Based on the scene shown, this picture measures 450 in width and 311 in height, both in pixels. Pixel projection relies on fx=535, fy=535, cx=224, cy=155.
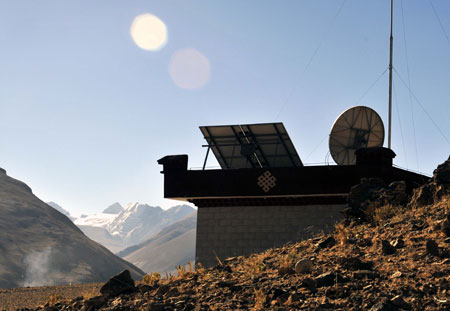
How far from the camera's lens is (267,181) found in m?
29.8

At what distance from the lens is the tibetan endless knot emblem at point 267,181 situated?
29719 mm

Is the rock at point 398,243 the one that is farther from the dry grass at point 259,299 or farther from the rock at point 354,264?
the dry grass at point 259,299

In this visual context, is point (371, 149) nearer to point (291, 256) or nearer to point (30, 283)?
point (291, 256)

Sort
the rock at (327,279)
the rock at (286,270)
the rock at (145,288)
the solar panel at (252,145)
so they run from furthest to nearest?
A: the solar panel at (252,145)
the rock at (145,288)
the rock at (286,270)
the rock at (327,279)

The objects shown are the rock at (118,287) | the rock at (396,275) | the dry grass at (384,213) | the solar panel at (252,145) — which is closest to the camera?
the rock at (396,275)

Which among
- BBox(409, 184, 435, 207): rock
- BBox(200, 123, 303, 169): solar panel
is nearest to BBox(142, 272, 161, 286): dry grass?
BBox(409, 184, 435, 207): rock

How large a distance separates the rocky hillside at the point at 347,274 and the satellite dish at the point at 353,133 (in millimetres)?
14306

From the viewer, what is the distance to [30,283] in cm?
14500

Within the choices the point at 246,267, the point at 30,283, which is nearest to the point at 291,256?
the point at 246,267

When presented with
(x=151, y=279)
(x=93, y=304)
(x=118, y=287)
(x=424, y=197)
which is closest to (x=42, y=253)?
(x=151, y=279)

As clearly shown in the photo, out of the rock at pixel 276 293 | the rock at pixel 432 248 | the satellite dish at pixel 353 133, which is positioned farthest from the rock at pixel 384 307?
the satellite dish at pixel 353 133

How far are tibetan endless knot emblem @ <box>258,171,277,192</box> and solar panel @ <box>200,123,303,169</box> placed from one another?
7.79ft

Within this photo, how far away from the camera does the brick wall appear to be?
2864 cm

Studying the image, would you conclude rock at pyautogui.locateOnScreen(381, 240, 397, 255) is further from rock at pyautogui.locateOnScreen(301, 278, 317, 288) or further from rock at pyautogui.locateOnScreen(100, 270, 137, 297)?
rock at pyautogui.locateOnScreen(100, 270, 137, 297)
